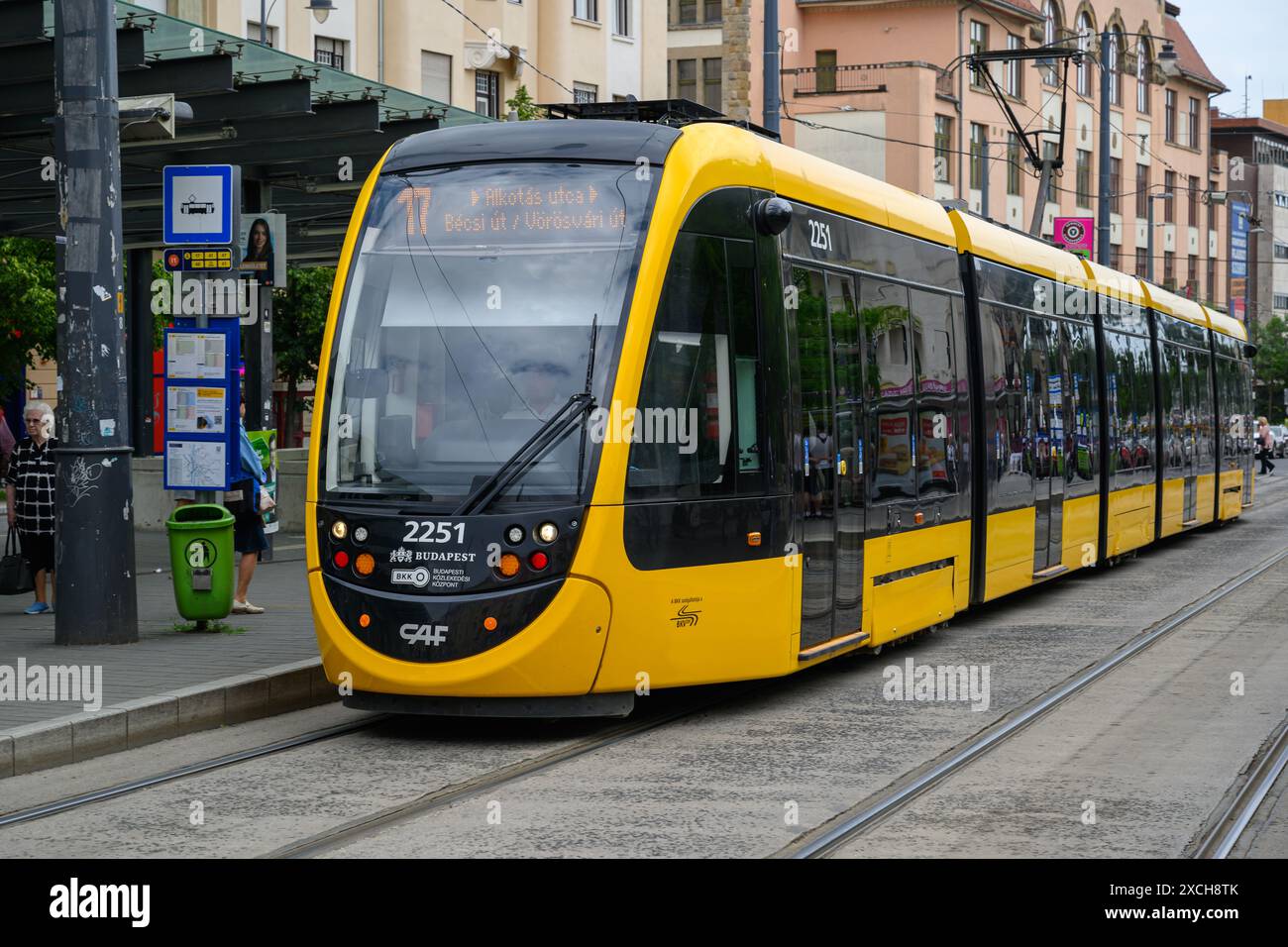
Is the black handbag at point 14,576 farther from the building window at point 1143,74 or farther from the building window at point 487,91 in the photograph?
the building window at point 1143,74

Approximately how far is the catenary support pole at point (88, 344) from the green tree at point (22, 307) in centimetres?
2898

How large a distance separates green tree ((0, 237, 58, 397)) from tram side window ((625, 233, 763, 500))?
1282 inches

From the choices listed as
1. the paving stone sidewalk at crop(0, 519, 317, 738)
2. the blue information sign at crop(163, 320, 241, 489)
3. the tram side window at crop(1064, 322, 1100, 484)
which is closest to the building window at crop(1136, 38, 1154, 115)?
the tram side window at crop(1064, 322, 1100, 484)

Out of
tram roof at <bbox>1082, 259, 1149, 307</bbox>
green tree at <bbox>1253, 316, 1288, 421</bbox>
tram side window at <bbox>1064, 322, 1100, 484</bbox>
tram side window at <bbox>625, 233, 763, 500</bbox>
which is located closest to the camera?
tram side window at <bbox>625, 233, 763, 500</bbox>

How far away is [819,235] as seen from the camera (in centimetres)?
1123

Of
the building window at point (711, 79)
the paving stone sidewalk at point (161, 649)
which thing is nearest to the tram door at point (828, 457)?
the paving stone sidewalk at point (161, 649)

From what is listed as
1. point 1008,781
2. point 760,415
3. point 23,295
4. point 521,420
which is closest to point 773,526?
point 760,415

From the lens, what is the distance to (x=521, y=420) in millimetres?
9312

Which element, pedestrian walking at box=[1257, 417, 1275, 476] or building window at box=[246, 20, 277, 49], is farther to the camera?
pedestrian walking at box=[1257, 417, 1275, 476]

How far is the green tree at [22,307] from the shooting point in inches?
1569

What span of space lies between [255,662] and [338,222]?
1612 centimetres

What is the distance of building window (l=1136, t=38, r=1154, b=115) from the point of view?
74.9 metres

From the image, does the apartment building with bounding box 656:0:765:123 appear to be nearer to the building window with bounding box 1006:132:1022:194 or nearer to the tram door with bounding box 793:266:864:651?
the building window with bounding box 1006:132:1022:194
